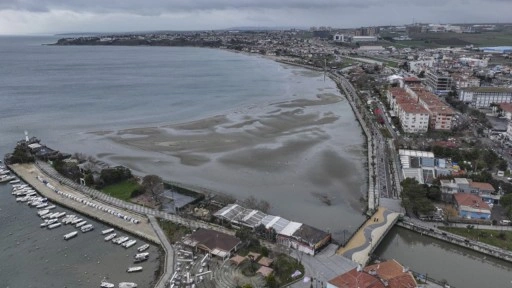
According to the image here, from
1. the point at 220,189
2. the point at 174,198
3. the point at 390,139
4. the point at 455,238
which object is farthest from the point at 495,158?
the point at 174,198

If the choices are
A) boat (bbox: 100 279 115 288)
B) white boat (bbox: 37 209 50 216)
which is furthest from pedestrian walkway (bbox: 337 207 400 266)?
white boat (bbox: 37 209 50 216)

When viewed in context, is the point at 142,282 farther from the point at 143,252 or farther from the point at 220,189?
the point at 220,189

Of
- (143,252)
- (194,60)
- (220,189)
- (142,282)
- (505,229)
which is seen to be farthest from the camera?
(194,60)

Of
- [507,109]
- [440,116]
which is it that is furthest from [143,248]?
[507,109]

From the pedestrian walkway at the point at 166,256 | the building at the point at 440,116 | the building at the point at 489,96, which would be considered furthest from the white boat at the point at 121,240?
the building at the point at 489,96

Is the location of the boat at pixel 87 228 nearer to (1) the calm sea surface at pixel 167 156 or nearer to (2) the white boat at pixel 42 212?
(1) the calm sea surface at pixel 167 156

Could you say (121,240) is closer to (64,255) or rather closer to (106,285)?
(64,255)
